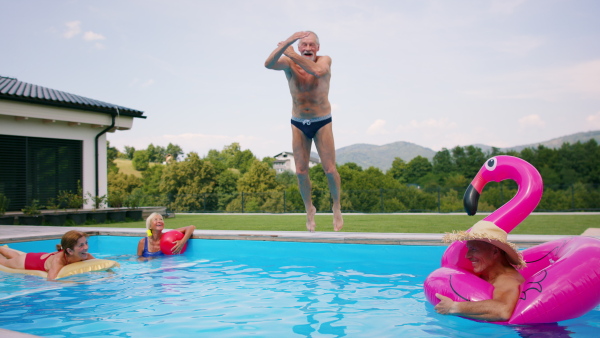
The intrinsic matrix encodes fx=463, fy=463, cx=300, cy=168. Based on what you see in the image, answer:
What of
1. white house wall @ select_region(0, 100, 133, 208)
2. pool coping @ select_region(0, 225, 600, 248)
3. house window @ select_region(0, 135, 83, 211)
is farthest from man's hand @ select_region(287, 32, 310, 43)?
house window @ select_region(0, 135, 83, 211)

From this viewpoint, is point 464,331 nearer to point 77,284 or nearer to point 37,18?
point 77,284

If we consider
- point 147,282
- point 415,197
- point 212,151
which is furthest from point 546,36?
point 212,151

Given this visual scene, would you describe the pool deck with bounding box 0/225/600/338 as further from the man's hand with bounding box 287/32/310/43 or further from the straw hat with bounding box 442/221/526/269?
the man's hand with bounding box 287/32/310/43

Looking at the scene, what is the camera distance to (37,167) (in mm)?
14617

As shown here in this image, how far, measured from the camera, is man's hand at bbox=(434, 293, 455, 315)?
3.63 metres

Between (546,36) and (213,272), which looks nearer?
(213,272)

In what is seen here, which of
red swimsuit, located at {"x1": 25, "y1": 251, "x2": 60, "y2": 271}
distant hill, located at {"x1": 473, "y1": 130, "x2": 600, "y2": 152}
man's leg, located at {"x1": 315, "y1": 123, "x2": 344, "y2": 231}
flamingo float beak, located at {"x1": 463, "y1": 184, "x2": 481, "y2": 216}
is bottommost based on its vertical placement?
red swimsuit, located at {"x1": 25, "y1": 251, "x2": 60, "y2": 271}

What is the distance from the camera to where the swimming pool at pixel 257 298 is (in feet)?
11.8

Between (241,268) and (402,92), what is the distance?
5308 centimetres

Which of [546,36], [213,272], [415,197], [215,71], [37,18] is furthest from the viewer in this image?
[215,71]

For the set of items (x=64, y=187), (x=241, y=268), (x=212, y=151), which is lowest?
(x=241, y=268)

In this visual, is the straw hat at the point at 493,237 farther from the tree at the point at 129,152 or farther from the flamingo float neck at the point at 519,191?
the tree at the point at 129,152

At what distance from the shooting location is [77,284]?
5695 mm

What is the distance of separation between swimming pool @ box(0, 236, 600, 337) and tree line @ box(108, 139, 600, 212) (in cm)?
1085
